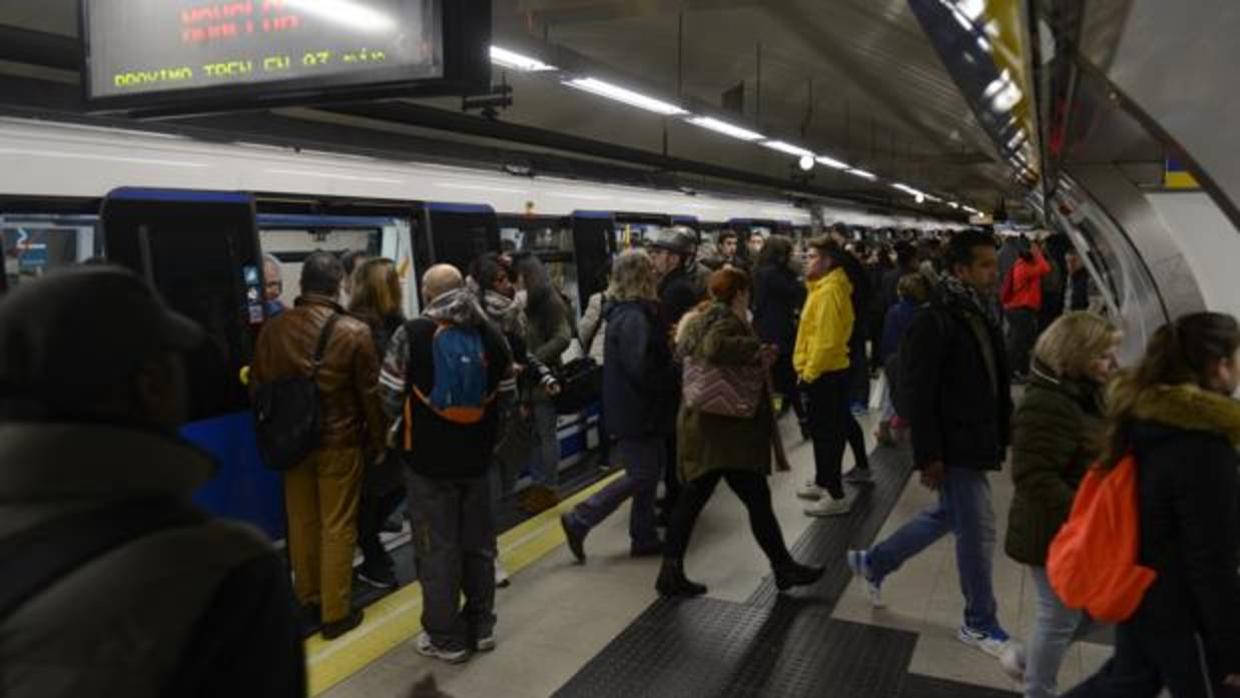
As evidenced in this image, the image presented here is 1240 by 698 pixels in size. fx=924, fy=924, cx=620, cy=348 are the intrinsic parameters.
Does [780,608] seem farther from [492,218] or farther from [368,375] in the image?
[492,218]

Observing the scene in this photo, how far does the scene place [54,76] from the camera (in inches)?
251

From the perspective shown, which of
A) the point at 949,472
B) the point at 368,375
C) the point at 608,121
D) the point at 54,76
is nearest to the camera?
the point at 949,472

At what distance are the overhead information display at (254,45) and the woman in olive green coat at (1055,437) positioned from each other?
6.85 feet

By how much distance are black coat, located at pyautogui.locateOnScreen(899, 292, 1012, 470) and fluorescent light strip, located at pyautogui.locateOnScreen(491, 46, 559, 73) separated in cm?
238

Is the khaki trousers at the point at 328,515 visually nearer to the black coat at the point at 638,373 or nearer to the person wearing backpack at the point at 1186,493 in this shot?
the black coat at the point at 638,373

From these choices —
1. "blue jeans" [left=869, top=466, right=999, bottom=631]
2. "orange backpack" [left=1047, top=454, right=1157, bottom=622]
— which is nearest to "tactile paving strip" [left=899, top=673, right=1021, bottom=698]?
"blue jeans" [left=869, top=466, right=999, bottom=631]

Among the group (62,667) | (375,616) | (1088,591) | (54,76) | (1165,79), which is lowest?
(375,616)

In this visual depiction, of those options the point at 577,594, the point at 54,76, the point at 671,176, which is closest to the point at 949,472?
the point at 577,594

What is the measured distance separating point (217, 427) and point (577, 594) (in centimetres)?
193

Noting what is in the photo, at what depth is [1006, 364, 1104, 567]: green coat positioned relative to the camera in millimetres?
2818

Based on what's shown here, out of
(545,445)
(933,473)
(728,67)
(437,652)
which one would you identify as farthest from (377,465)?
(728,67)

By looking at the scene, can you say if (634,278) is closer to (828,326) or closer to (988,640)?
(828,326)

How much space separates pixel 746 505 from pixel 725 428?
395 mm

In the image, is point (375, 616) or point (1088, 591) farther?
point (375, 616)
